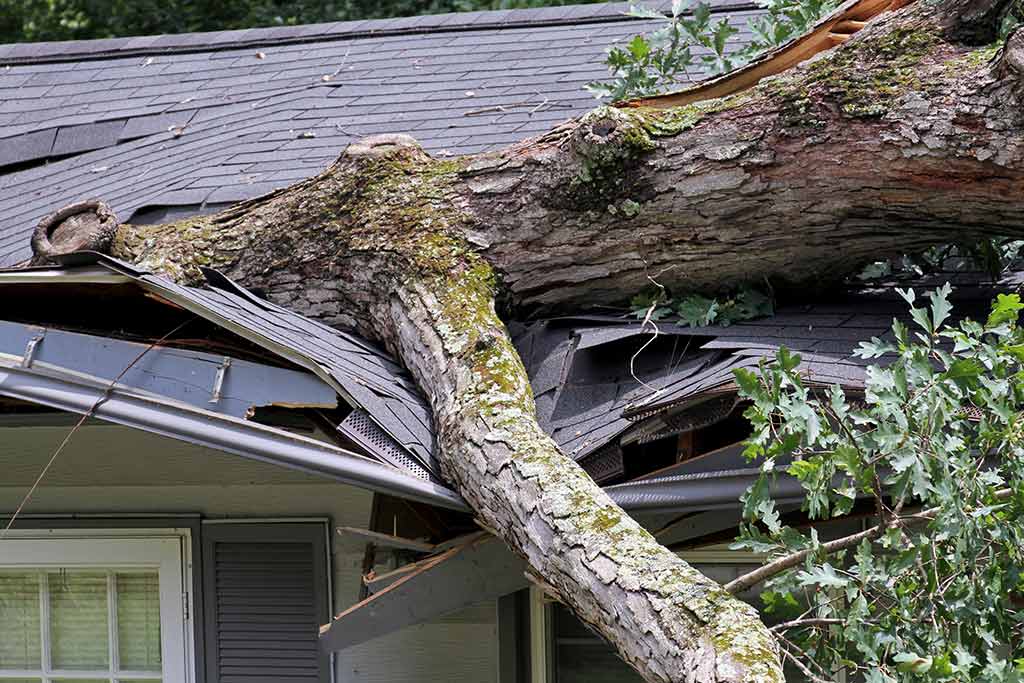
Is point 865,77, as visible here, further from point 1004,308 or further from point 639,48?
point 639,48

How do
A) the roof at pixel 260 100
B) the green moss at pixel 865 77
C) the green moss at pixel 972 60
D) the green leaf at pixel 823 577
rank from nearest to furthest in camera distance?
the green leaf at pixel 823 577, the green moss at pixel 972 60, the green moss at pixel 865 77, the roof at pixel 260 100

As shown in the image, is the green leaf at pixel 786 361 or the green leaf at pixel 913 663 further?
the green leaf at pixel 786 361

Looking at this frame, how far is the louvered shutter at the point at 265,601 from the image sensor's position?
16.0ft

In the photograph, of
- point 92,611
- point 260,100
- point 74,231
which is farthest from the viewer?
point 260,100

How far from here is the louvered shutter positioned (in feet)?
16.0

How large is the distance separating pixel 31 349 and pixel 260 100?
3271 millimetres

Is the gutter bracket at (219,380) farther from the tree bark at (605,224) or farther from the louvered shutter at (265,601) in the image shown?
the louvered shutter at (265,601)

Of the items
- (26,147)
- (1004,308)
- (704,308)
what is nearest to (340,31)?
(26,147)

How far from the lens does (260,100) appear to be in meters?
6.93

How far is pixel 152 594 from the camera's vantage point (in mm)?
5191

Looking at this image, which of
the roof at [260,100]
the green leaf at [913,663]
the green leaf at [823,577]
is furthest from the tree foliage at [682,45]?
the green leaf at [913,663]

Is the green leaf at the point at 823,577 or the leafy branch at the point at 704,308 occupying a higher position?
the leafy branch at the point at 704,308

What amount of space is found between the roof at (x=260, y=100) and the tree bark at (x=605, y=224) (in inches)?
41.4

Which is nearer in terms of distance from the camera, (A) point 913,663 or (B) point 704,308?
(A) point 913,663
